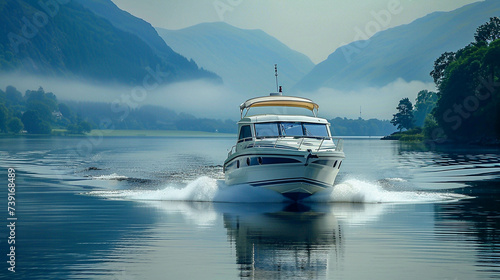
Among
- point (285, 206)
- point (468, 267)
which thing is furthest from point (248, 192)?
point (468, 267)

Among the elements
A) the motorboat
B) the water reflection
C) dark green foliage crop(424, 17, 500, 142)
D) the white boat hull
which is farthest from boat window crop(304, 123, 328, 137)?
dark green foliage crop(424, 17, 500, 142)

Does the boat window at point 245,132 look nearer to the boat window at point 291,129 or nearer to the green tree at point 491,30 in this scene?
the boat window at point 291,129

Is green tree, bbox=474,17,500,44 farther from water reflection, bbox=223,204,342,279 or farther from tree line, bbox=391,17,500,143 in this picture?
water reflection, bbox=223,204,342,279

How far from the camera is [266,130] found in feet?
108

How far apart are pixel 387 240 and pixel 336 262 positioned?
3894 mm

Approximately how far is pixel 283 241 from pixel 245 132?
15343 mm

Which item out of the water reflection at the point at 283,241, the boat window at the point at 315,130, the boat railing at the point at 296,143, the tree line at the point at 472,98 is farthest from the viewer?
the tree line at the point at 472,98

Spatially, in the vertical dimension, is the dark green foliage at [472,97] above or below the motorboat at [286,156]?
above

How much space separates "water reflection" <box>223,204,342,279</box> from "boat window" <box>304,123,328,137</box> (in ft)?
19.6

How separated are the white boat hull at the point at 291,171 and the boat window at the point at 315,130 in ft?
7.29

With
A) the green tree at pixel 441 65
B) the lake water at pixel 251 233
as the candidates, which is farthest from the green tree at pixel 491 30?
the lake water at pixel 251 233

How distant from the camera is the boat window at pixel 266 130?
32656mm

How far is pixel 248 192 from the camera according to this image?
32.3 m

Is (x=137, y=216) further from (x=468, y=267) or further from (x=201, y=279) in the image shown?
(x=468, y=267)
